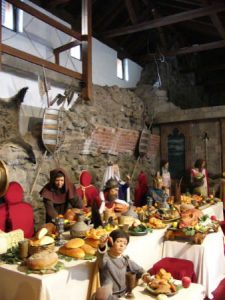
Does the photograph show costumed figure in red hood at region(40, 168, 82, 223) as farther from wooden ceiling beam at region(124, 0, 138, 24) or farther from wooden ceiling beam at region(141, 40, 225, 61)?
wooden ceiling beam at region(141, 40, 225, 61)

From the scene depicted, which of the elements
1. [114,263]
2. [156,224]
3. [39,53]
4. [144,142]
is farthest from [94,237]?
Result: [144,142]

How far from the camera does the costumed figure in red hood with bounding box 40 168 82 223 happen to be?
4.62 metres

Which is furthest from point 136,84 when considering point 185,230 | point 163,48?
point 185,230

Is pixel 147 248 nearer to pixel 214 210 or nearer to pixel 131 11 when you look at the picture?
pixel 214 210

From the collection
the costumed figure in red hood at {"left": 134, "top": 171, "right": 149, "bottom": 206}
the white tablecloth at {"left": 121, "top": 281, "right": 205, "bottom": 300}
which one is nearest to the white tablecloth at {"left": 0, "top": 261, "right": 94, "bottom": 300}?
the white tablecloth at {"left": 121, "top": 281, "right": 205, "bottom": 300}

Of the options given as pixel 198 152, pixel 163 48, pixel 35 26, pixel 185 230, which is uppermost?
pixel 163 48

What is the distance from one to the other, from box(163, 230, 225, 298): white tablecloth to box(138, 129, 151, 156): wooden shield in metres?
4.80

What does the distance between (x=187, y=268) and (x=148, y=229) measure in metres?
0.65

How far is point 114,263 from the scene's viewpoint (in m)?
2.82

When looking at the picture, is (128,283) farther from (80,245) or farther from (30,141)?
(30,141)

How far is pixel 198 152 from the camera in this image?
920cm

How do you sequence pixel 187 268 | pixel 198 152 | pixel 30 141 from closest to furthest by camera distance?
pixel 187 268 → pixel 30 141 → pixel 198 152

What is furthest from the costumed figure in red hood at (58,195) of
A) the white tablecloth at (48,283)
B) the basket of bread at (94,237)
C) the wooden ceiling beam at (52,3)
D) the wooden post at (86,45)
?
the wooden ceiling beam at (52,3)

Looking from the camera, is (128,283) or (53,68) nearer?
(128,283)
